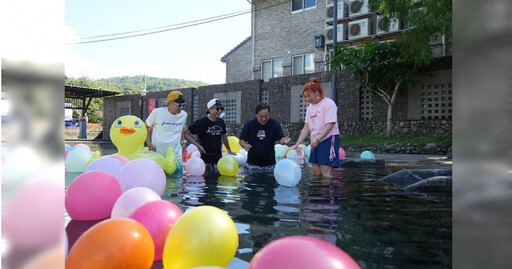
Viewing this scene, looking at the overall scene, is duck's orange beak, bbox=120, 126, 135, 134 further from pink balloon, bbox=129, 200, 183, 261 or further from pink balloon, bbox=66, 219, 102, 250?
pink balloon, bbox=129, 200, 183, 261

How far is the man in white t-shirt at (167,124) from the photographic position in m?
6.67

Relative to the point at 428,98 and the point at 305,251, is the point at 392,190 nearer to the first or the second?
the point at 305,251

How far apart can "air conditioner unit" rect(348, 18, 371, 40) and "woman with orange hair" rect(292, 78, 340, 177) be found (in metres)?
14.4

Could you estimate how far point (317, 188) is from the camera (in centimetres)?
495

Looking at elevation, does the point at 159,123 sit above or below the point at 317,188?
above

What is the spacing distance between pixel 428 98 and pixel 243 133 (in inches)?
387

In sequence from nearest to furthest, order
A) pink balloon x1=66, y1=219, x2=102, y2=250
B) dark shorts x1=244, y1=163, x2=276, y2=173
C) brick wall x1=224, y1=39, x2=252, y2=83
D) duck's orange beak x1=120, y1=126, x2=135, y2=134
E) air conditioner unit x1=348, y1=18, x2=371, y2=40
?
pink balloon x1=66, y1=219, x2=102, y2=250
duck's orange beak x1=120, y1=126, x2=135, y2=134
dark shorts x1=244, y1=163, x2=276, y2=173
air conditioner unit x1=348, y1=18, x2=371, y2=40
brick wall x1=224, y1=39, x2=252, y2=83

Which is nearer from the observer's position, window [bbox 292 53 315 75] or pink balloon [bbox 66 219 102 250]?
pink balloon [bbox 66 219 102 250]

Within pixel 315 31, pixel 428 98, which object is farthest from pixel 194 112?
pixel 428 98

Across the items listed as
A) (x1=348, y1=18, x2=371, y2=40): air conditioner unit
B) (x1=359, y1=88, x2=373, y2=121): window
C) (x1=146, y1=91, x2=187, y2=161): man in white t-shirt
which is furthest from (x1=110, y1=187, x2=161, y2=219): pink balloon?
(x1=348, y1=18, x2=371, y2=40): air conditioner unit

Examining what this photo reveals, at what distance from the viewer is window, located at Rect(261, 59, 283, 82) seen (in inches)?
885

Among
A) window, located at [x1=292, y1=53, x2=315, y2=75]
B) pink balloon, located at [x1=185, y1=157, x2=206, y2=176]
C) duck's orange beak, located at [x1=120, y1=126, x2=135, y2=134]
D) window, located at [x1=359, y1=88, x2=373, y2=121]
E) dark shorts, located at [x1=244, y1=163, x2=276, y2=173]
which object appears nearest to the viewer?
duck's orange beak, located at [x1=120, y1=126, x2=135, y2=134]

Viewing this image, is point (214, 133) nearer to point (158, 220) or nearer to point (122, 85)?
point (158, 220)

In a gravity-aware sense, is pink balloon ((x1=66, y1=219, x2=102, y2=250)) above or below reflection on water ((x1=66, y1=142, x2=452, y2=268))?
below
